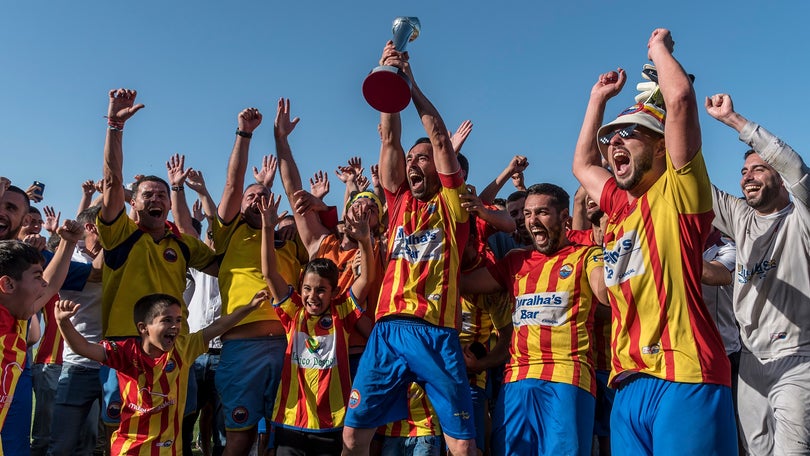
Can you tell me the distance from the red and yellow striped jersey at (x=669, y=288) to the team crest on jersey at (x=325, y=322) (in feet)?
8.48

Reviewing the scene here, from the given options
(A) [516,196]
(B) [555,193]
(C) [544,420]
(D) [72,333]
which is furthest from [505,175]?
(D) [72,333]

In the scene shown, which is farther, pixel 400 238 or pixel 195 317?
pixel 195 317

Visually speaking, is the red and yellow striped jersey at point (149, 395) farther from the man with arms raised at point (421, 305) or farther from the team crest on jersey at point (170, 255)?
the man with arms raised at point (421, 305)

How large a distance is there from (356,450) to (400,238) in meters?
1.50

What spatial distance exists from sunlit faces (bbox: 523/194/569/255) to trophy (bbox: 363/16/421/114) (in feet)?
3.97

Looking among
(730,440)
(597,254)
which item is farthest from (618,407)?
(597,254)

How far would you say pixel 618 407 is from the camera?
10.2 feet

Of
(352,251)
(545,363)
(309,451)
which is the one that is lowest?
(309,451)

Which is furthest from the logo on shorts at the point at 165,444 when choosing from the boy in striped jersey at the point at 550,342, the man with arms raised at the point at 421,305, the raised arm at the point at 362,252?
the boy in striped jersey at the point at 550,342

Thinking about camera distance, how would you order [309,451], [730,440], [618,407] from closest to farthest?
[730,440] → [618,407] → [309,451]

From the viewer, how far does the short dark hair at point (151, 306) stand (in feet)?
15.9

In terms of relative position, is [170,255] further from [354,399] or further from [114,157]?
[354,399]

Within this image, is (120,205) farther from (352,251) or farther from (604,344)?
(604,344)

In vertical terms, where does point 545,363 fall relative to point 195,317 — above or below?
below
